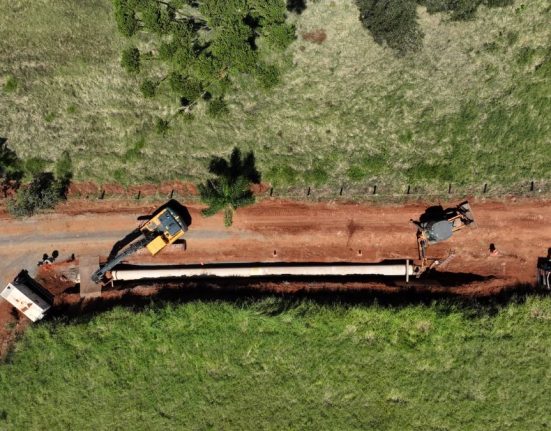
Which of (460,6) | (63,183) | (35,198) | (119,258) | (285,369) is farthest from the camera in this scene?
(63,183)

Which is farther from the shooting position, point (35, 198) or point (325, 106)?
point (325, 106)

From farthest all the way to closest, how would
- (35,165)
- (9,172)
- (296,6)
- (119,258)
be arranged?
(9,172) < (296,6) < (35,165) < (119,258)

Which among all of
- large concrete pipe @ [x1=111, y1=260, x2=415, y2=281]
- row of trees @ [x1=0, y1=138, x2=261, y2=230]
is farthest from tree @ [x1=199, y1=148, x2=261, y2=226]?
large concrete pipe @ [x1=111, y1=260, x2=415, y2=281]

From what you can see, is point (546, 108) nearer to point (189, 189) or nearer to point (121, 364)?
point (189, 189)

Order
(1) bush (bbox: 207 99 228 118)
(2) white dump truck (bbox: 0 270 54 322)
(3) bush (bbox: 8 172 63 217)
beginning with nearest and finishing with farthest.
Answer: (2) white dump truck (bbox: 0 270 54 322), (1) bush (bbox: 207 99 228 118), (3) bush (bbox: 8 172 63 217)

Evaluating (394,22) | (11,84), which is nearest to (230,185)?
(394,22)

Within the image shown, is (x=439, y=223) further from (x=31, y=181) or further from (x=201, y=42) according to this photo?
(x=31, y=181)

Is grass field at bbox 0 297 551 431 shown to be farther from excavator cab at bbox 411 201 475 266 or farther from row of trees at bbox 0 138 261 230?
row of trees at bbox 0 138 261 230

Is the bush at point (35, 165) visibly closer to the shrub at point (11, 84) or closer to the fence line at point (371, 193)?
the fence line at point (371, 193)
